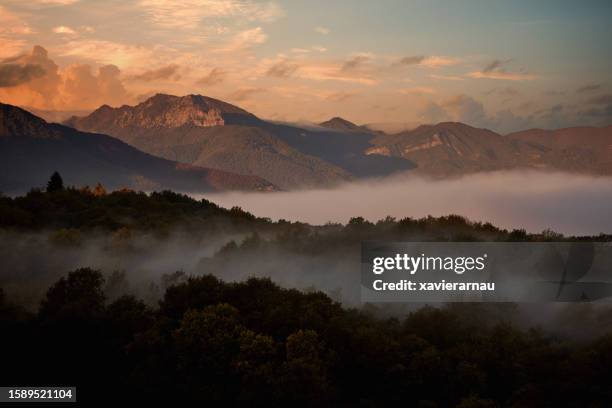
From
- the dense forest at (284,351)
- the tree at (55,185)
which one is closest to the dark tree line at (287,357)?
the dense forest at (284,351)

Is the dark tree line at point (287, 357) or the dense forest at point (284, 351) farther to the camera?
the dense forest at point (284, 351)

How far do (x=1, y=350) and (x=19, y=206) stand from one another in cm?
6756

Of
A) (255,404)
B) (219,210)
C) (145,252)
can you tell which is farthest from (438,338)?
(219,210)

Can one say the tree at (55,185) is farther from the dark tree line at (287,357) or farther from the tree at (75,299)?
the dark tree line at (287,357)

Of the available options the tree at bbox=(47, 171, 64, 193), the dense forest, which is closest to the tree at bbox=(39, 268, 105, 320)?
the dense forest

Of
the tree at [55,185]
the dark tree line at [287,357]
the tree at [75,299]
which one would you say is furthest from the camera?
the tree at [55,185]

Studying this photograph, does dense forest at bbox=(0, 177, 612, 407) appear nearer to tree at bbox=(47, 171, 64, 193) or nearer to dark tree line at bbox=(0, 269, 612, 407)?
dark tree line at bbox=(0, 269, 612, 407)

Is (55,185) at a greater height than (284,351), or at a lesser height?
greater

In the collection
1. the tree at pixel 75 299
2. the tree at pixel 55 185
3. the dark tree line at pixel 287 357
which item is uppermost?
the tree at pixel 55 185

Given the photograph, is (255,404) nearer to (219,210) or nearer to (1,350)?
(1,350)

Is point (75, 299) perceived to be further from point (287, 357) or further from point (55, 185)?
point (55, 185)

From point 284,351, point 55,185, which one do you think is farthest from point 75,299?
point 55,185

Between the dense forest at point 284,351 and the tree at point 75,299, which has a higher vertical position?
the tree at point 75,299

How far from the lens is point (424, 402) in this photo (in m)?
50.7
